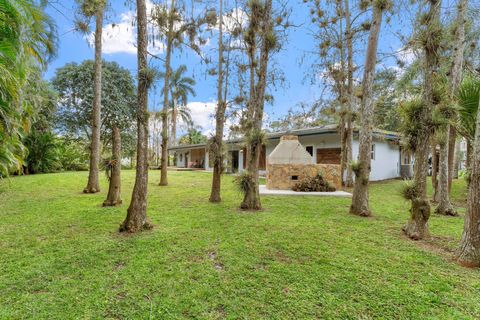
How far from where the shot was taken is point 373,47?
627 centimetres

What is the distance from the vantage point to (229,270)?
327 centimetres

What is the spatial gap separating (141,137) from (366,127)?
17.9 ft

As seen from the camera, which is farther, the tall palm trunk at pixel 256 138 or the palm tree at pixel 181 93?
the palm tree at pixel 181 93

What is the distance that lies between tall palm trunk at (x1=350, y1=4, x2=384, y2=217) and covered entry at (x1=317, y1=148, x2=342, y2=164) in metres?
8.76

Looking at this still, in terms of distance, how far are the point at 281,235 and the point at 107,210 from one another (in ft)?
14.9

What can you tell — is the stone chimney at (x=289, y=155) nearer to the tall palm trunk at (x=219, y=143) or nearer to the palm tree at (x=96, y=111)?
the tall palm trunk at (x=219, y=143)

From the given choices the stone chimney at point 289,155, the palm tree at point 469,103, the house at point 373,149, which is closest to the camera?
the palm tree at point 469,103

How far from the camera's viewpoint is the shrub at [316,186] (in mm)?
10656

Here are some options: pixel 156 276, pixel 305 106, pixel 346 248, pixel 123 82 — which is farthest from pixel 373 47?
pixel 123 82

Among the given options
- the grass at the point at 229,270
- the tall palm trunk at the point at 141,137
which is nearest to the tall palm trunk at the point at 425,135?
the grass at the point at 229,270

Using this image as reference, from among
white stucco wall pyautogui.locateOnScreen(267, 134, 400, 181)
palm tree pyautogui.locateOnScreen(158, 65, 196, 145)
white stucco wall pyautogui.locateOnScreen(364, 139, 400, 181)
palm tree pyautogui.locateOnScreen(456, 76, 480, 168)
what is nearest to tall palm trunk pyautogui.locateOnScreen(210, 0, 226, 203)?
palm tree pyautogui.locateOnScreen(456, 76, 480, 168)

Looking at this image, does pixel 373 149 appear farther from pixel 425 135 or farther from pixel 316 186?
pixel 425 135

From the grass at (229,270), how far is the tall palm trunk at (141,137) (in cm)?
37

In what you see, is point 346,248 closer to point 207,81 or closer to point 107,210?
point 107,210
